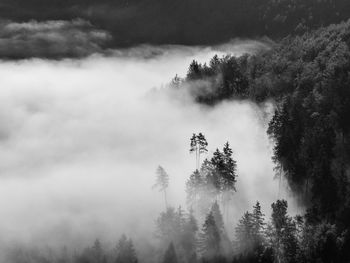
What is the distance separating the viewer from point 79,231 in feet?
542

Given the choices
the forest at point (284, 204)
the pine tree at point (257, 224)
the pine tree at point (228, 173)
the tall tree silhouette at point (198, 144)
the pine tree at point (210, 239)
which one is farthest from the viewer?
the tall tree silhouette at point (198, 144)

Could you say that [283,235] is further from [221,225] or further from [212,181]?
[212,181]

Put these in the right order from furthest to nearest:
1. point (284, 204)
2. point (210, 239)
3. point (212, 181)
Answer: point (212, 181)
point (210, 239)
point (284, 204)

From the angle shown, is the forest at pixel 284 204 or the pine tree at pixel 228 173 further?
the pine tree at pixel 228 173

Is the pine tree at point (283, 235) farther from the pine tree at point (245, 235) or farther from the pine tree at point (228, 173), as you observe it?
the pine tree at point (228, 173)

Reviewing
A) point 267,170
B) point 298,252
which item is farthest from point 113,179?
point 298,252

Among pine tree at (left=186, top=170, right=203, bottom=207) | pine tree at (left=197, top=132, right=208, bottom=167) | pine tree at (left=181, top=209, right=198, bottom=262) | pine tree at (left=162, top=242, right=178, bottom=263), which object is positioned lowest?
pine tree at (left=162, top=242, right=178, bottom=263)

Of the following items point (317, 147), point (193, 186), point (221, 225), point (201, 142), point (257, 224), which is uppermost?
point (201, 142)

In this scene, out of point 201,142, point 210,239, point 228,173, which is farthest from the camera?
point 201,142

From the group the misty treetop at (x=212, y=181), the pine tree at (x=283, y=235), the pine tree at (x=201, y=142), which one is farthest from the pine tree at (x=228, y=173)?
the pine tree at (x=283, y=235)

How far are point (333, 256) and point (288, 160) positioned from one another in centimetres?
2931

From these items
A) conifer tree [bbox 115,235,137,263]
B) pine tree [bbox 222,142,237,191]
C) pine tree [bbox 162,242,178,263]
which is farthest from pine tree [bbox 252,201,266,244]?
conifer tree [bbox 115,235,137,263]

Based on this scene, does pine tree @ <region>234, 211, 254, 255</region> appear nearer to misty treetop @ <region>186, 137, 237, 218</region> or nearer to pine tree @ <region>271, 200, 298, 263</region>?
pine tree @ <region>271, 200, 298, 263</region>

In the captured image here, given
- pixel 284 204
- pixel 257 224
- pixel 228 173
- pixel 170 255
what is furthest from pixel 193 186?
pixel 284 204
